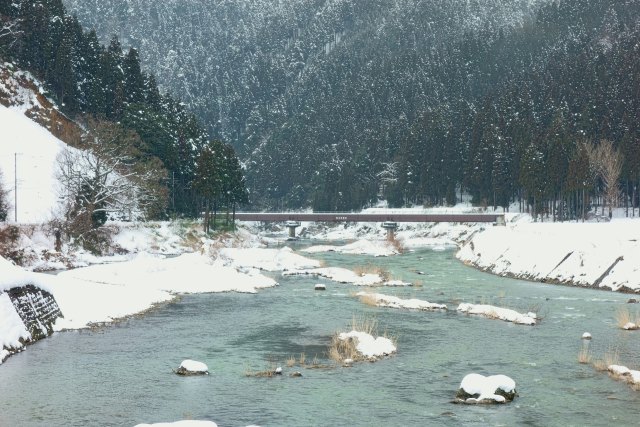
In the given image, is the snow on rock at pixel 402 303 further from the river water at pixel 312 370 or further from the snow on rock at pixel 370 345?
the snow on rock at pixel 370 345

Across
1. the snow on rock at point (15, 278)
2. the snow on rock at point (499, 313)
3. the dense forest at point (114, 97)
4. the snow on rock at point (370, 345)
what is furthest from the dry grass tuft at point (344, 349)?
the dense forest at point (114, 97)

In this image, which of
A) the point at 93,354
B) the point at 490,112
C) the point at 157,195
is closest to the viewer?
the point at 93,354

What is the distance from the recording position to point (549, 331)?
3862 cm

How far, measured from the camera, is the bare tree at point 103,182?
85500mm

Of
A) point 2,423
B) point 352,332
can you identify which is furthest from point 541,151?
point 2,423

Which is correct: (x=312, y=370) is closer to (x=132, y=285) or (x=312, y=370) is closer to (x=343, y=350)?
(x=343, y=350)

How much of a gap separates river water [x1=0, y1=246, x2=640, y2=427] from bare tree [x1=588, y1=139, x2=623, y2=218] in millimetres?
65502

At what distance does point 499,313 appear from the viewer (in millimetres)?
43750

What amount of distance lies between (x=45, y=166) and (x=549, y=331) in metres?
78.3

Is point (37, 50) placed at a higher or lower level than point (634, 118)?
higher

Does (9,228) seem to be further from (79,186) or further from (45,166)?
(45,166)

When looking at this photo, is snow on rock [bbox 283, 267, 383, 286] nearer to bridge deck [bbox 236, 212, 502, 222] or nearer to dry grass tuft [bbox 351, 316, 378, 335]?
dry grass tuft [bbox 351, 316, 378, 335]

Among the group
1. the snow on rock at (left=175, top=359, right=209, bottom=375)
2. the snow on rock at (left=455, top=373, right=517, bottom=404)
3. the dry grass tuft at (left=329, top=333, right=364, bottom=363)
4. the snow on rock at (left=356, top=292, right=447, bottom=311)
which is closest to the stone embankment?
the snow on rock at (left=175, top=359, right=209, bottom=375)

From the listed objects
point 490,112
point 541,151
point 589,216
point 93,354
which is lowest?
point 93,354
